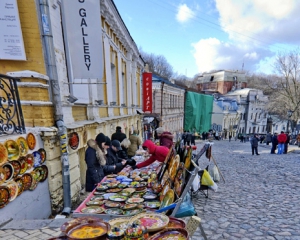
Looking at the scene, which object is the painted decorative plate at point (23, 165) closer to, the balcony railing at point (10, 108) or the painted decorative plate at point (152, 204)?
the balcony railing at point (10, 108)

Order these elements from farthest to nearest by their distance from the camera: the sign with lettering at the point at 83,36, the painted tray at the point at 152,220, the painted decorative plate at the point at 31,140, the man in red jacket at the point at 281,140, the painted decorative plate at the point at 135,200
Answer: the man in red jacket at the point at 281,140 < the sign with lettering at the point at 83,36 < the painted decorative plate at the point at 31,140 < the painted decorative plate at the point at 135,200 < the painted tray at the point at 152,220

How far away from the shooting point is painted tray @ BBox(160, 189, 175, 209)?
263cm

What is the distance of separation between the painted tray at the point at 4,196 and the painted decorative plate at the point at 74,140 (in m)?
2.11

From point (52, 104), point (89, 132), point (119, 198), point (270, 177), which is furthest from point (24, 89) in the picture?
point (270, 177)

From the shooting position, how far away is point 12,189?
11.8 ft

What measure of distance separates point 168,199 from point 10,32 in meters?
4.77

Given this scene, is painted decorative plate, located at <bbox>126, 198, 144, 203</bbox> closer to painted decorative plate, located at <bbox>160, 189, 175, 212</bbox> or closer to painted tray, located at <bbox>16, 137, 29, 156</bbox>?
painted decorative plate, located at <bbox>160, 189, 175, 212</bbox>

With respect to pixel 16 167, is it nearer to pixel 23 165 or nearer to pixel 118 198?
pixel 23 165

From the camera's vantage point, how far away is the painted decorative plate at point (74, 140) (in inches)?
215

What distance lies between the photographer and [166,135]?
19.9 ft

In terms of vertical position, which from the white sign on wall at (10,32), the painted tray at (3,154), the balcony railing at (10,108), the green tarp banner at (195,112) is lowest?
the green tarp banner at (195,112)

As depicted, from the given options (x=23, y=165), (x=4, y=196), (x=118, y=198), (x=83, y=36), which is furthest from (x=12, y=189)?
(x=83, y=36)

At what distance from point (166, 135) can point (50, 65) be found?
3.74m

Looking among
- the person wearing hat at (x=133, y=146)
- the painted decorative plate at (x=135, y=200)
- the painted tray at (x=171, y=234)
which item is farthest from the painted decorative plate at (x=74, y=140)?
the painted tray at (x=171, y=234)
